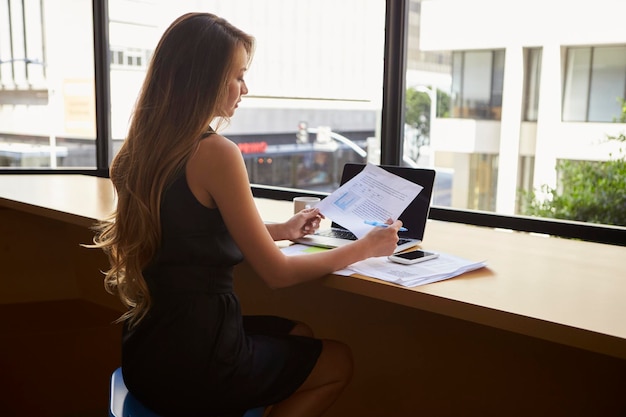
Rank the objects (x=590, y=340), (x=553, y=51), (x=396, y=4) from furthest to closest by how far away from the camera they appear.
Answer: (x=553, y=51), (x=396, y=4), (x=590, y=340)

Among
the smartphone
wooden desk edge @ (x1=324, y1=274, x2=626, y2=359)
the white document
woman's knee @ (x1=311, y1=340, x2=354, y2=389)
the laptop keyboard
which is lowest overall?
woman's knee @ (x1=311, y1=340, x2=354, y2=389)

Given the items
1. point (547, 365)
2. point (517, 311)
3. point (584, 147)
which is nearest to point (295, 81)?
point (584, 147)

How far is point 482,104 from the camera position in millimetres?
2744

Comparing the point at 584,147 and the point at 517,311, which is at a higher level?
the point at 584,147

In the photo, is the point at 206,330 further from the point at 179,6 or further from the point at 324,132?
the point at 179,6

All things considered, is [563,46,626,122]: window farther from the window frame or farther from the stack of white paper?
the stack of white paper

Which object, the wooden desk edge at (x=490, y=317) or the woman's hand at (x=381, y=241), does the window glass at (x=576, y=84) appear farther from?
the wooden desk edge at (x=490, y=317)

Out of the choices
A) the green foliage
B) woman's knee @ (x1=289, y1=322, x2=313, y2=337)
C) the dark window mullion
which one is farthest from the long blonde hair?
the dark window mullion

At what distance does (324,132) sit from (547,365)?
5.83 feet

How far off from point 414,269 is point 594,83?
144cm

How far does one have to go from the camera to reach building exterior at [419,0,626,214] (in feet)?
7.52

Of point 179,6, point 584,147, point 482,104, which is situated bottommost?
point 584,147

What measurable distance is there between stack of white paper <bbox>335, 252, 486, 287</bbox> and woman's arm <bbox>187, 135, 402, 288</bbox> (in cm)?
7

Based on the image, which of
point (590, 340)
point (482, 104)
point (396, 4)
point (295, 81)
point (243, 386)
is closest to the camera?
point (590, 340)
